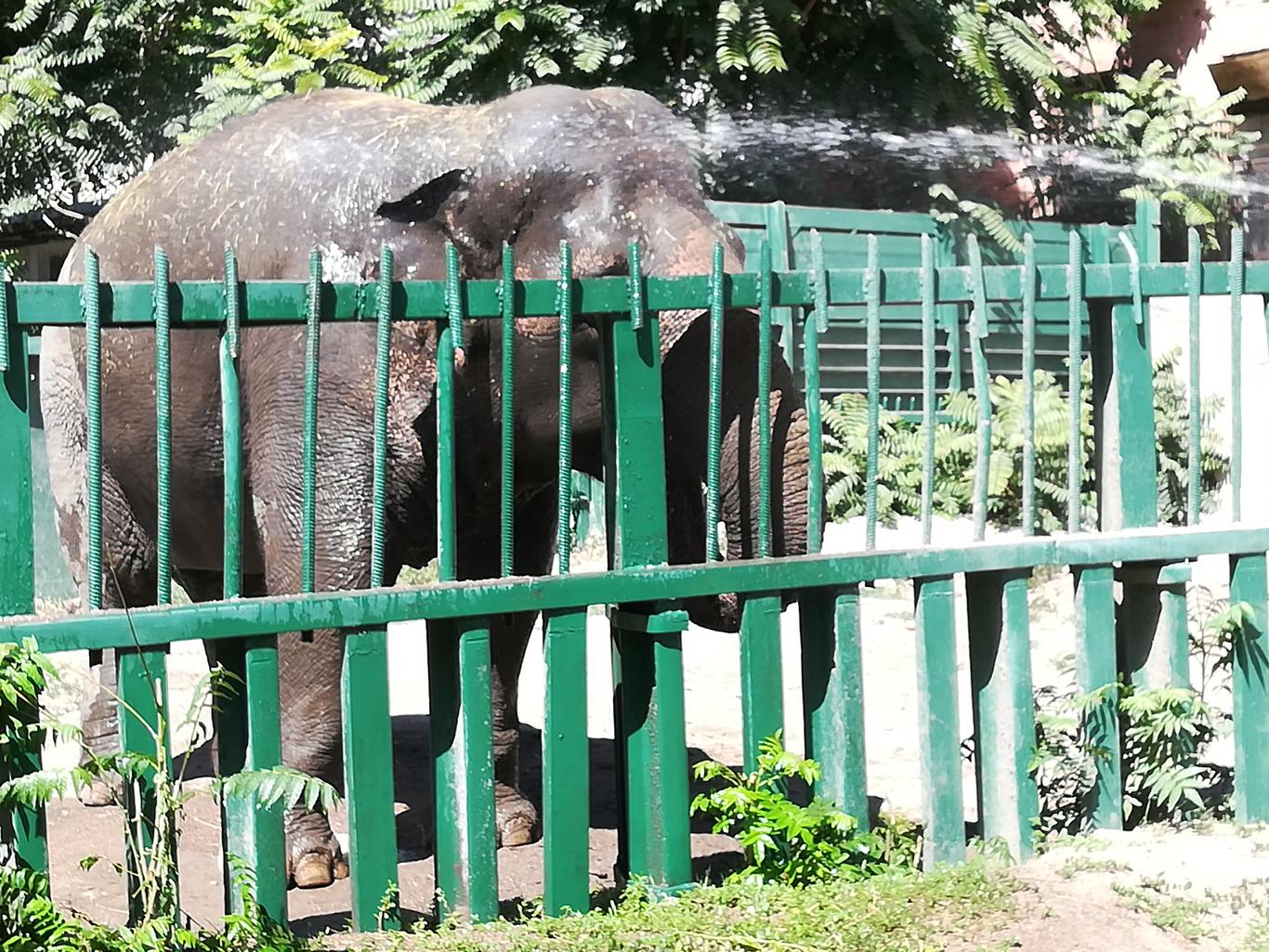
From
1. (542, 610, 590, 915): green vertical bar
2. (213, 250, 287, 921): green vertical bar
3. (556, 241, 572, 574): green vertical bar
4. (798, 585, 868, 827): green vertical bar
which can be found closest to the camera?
(213, 250, 287, 921): green vertical bar

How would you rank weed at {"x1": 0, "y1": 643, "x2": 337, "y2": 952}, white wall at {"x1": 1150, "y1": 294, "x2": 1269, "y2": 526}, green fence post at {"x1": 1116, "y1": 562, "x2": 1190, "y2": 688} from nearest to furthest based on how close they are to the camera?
weed at {"x1": 0, "y1": 643, "x2": 337, "y2": 952} < green fence post at {"x1": 1116, "y1": 562, "x2": 1190, "y2": 688} < white wall at {"x1": 1150, "y1": 294, "x2": 1269, "y2": 526}

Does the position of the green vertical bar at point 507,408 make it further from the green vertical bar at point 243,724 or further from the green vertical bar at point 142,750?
the green vertical bar at point 142,750

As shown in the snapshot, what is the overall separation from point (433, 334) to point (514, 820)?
5.78ft

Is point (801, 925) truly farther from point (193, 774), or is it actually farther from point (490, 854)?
point (193, 774)

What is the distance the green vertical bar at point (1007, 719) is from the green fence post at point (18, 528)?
2.66 meters

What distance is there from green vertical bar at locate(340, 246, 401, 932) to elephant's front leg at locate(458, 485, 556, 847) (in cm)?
136

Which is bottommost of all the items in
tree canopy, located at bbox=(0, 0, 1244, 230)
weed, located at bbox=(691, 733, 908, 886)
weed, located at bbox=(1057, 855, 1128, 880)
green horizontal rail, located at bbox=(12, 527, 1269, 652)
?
weed, located at bbox=(1057, 855, 1128, 880)

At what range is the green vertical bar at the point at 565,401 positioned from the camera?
4232 millimetres

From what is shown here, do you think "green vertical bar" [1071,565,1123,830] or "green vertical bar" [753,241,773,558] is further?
"green vertical bar" [1071,565,1123,830]

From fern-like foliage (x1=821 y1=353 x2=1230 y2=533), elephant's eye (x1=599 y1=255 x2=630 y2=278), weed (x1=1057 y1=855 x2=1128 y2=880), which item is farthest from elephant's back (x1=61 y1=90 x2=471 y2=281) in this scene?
fern-like foliage (x1=821 y1=353 x2=1230 y2=533)

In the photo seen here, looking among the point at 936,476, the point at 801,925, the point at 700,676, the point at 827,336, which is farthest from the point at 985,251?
the point at 801,925

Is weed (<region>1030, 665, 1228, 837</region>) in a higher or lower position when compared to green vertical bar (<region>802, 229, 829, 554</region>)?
lower

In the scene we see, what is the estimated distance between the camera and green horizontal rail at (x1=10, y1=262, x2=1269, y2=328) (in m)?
3.81

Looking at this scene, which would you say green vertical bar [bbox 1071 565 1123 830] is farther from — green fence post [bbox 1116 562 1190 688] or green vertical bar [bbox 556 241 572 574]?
green vertical bar [bbox 556 241 572 574]
